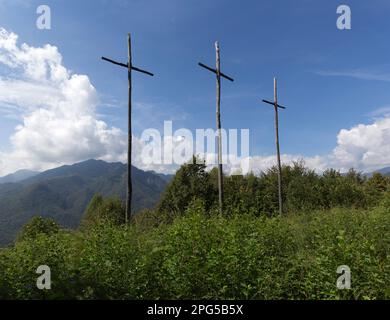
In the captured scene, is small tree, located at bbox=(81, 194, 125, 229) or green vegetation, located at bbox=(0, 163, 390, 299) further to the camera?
small tree, located at bbox=(81, 194, 125, 229)

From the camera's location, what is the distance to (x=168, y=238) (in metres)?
8.09

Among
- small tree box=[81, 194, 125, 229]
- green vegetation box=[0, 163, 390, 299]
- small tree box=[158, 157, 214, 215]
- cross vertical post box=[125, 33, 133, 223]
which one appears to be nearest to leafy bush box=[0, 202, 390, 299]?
green vegetation box=[0, 163, 390, 299]

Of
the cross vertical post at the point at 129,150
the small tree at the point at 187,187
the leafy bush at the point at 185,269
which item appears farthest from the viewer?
the small tree at the point at 187,187

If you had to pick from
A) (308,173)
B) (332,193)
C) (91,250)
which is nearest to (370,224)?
(91,250)

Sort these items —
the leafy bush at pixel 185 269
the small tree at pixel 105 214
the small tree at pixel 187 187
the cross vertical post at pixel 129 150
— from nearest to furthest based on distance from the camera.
Answer: 1. the leafy bush at pixel 185 269
2. the small tree at pixel 105 214
3. the cross vertical post at pixel 129 150
4. the small tree at pixel 187 187

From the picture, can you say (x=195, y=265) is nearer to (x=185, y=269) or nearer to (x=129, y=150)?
(x=185, y=269)

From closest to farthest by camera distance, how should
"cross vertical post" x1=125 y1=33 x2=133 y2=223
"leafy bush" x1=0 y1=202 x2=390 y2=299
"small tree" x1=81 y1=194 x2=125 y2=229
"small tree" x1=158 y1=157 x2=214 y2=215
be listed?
"leafy bush" x1=0 y1=202 x2=390 y2=299 < "small tree" x1=81 y1=194 x2=125 y2=229 < "cross vertical post" x1=125 y1=33 x2=133 y2=223 < "small tree" x1=158 y1=157 x2=214 y2=215

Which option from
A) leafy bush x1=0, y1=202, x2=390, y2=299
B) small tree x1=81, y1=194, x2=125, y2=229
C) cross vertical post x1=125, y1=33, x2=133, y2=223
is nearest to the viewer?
leafy bush x1=0, y1=202, x2=390, y2=299

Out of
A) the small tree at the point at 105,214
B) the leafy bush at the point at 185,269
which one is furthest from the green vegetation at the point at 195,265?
the small tree at the point at 105,214

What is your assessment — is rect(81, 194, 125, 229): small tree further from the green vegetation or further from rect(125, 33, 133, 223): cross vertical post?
the green vegetation

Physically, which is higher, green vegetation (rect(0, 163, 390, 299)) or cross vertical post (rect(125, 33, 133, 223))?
cross vertical post (rect(125, 33, 133, 223))

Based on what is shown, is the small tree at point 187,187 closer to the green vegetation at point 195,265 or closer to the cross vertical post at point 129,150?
the cross vertical post at point 129,150

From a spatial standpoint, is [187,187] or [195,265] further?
[187,187]

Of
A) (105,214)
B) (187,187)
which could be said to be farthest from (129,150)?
(187,187)
